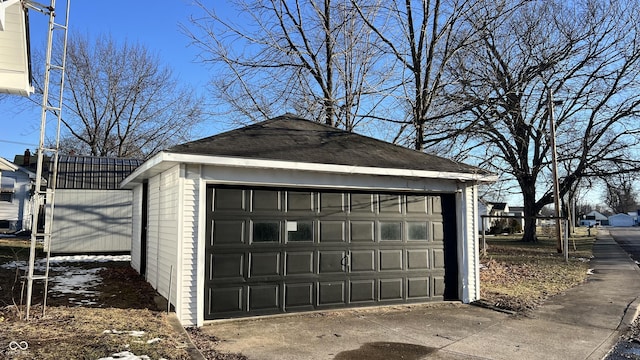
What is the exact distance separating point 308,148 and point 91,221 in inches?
505

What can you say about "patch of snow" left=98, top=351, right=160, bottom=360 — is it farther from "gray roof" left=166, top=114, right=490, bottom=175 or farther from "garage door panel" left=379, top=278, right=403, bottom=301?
"garage door panel" left=379, top=278, right=403, bottom=301

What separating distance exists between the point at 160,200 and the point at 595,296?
9474mm

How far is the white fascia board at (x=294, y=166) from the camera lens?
665 cm

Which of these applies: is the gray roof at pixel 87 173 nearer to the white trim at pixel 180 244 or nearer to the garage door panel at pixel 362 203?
the white trim at pixel 180 244

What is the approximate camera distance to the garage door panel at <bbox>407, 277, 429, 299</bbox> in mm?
8695

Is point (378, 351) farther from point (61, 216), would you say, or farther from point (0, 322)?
point (61, 216)

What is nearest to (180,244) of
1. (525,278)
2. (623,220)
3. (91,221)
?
(525,278)

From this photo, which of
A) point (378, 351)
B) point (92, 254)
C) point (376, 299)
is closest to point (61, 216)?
point (92, 254)

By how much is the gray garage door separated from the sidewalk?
31 cm

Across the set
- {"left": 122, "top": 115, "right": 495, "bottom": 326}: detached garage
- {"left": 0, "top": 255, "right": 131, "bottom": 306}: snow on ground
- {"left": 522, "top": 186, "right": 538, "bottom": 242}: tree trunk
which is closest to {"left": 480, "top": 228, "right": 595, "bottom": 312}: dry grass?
{"left": 122, "top": 115, "right": 495, "bottom": 326}: detached garage

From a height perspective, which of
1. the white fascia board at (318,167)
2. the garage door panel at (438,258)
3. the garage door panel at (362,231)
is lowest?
the garage door panel at (438,258)

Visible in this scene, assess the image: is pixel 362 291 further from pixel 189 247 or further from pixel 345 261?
pixel 189 247

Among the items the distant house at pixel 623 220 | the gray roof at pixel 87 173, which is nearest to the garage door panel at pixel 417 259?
the gray roof at pixel 87 173

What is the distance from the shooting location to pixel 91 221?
1742cm
